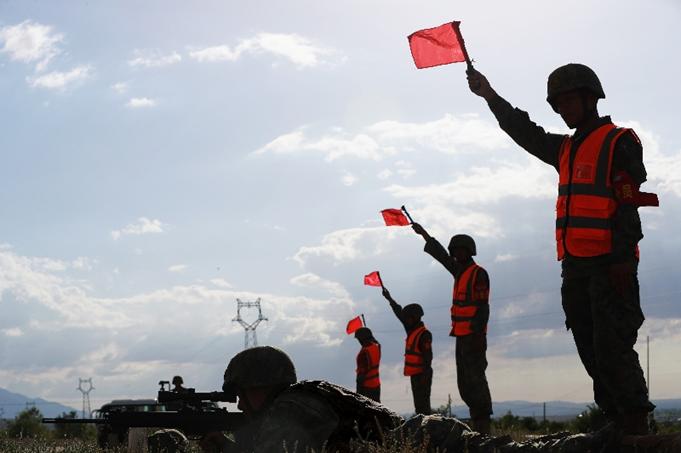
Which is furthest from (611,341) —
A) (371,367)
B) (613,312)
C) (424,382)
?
(371,367)

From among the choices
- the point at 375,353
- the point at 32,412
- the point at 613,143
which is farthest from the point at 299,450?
the point at 32,412

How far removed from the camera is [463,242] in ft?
45.1

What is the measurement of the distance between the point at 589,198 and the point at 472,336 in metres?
5.40

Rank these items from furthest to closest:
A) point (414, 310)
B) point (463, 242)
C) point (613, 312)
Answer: point (414, 310) < point (463, 242) < point (613, 312)

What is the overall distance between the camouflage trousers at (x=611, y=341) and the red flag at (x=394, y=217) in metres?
11.0

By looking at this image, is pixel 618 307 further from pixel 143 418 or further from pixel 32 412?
pixel 32 412

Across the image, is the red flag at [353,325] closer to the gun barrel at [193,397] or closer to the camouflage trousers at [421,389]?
the camouflage trousers at [421,389]

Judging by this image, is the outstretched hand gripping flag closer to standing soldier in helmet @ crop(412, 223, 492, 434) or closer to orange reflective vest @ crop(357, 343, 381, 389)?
orange reflective vest @ crop(357, 343, 381, 389)

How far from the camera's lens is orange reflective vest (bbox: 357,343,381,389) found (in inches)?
886

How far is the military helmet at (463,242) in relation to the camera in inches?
538

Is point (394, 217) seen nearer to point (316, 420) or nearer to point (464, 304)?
point (464, 304)

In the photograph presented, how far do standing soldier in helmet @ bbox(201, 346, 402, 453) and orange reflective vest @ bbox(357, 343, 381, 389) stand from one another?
596 inches

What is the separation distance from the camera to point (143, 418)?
938 cm

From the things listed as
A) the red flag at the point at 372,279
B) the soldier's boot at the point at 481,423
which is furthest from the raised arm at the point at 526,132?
the red flag at the point at 372,279
